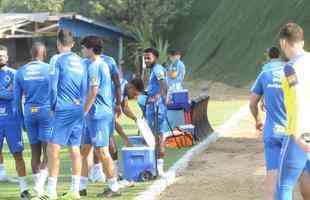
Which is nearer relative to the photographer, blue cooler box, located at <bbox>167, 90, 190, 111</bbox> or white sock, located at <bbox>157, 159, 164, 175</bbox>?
white sock, located at <bbox>157, 159, 164, 175</bbox>

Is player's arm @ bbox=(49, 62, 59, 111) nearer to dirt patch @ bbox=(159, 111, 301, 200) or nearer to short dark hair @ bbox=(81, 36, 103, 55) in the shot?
short dark hair @ bbox=(81, 36, 103, 55)

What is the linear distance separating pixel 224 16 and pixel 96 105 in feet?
130

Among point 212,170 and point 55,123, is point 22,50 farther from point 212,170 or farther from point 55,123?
point 55,123

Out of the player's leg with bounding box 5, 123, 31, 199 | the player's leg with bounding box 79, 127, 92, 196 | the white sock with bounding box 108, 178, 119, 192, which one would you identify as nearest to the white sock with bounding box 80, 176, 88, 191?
the player's leg with bounding box 79, 127, 92, 196

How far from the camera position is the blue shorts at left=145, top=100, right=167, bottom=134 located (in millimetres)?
12664

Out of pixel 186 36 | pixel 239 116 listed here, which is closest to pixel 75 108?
pixel 239 116

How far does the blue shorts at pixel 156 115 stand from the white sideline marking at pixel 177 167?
65 cm

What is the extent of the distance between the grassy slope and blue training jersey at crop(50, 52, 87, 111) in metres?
30.2

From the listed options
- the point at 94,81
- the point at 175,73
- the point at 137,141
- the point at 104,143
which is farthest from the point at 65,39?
the point at 175,73

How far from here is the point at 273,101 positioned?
8273 mm

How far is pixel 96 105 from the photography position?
10.2m

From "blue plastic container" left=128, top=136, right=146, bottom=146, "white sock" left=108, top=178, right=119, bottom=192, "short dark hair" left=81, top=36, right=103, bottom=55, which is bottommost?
"white sock" left=108, top=178, right=119, bottom=192

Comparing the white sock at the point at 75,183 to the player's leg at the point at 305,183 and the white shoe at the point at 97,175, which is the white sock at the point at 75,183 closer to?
the white shoe at the point at 97,175

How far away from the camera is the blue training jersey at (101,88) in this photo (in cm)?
1004
